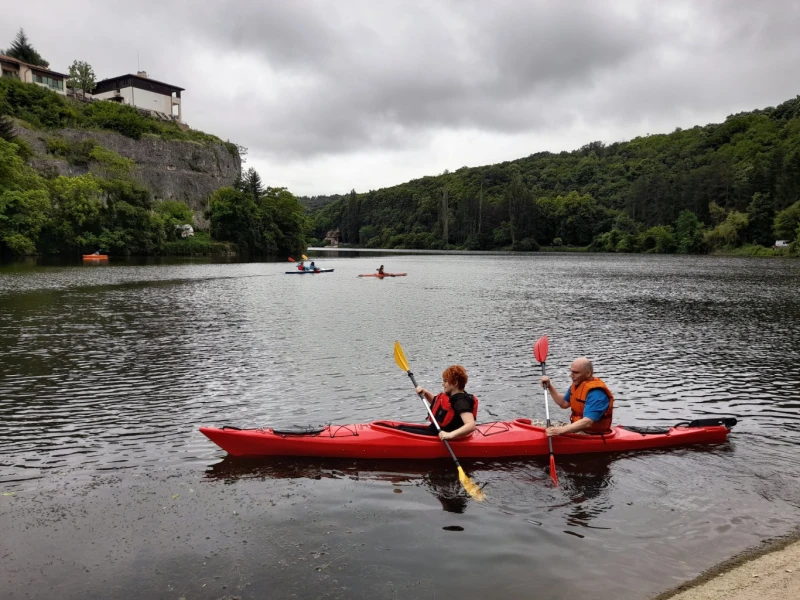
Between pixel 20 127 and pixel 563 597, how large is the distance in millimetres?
85705

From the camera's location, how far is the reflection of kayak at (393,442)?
8406mm

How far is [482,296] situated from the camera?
32594mm

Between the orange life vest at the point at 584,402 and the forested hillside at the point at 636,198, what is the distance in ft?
275

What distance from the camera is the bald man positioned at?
335 inches

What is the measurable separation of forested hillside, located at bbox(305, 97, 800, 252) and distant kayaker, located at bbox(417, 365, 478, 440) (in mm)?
85313

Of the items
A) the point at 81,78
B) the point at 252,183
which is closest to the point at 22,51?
the point at 81,78

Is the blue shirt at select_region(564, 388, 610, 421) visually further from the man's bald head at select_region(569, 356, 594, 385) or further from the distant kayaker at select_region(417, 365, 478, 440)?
the distant kayaker at select_region(417, 365, 478, 440)

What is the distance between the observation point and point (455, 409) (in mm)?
8445

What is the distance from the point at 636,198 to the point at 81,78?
111612 millimetres

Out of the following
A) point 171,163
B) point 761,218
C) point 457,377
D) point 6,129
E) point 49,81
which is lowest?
point 457,377

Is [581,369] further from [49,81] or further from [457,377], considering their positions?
[49,81]

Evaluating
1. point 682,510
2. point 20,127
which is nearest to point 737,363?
point 682,510

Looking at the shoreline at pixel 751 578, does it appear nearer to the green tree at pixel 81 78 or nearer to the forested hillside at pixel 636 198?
the forested hillside at pixel 636 198

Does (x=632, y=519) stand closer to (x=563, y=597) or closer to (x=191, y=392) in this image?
(x=563, y=597)
